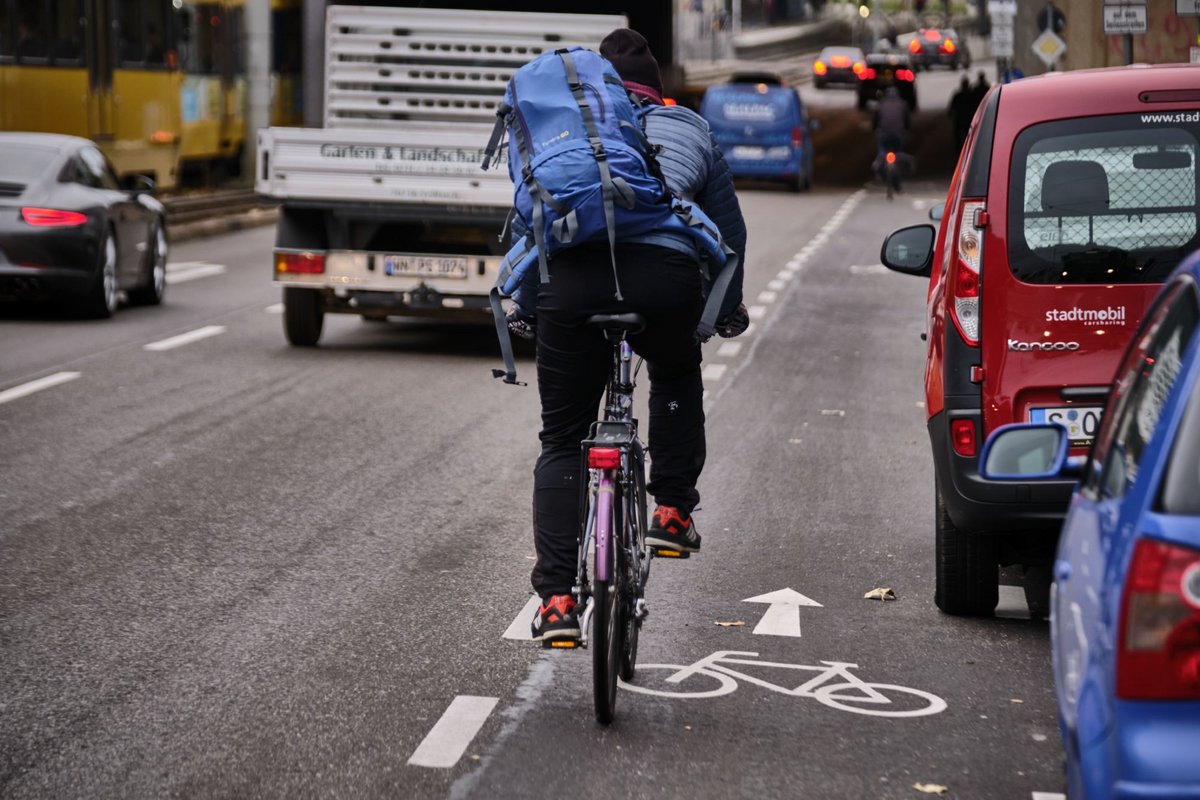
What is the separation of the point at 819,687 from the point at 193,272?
18097 mm

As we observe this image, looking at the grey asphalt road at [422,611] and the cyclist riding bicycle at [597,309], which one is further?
the cyclist riding bicycle at [597,309]

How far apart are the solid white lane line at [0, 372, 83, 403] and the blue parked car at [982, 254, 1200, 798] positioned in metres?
9.60

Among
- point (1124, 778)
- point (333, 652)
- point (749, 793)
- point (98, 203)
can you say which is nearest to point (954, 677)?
point (749, 793)

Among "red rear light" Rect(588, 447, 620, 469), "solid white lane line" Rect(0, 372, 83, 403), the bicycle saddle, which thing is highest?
the bicycle saddle

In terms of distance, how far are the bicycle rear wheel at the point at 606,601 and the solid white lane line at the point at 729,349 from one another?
32.2 ft

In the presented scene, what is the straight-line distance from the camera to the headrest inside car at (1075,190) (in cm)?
673

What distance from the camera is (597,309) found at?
5.64m

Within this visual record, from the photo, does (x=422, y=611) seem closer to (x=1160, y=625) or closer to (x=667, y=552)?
(x=667, y=552)

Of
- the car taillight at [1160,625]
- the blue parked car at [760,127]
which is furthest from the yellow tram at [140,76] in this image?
the car taillight at [1160,625]

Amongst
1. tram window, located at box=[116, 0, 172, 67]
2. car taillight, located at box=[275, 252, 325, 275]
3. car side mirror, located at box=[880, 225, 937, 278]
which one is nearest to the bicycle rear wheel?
car side mirror, located at box=[880, 225, 937, 278]

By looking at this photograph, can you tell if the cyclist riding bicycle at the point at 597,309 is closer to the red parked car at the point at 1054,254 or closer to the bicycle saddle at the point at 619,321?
the bicycle saddle at the point at 619,321

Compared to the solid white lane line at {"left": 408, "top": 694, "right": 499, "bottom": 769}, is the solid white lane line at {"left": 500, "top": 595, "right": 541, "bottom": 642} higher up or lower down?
lower down

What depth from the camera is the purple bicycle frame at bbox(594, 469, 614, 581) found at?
17.7ft

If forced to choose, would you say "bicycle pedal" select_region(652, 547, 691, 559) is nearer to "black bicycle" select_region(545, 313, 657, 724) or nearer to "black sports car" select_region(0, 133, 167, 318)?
"black bicycle" select_region(545, 313, 657, 724)
